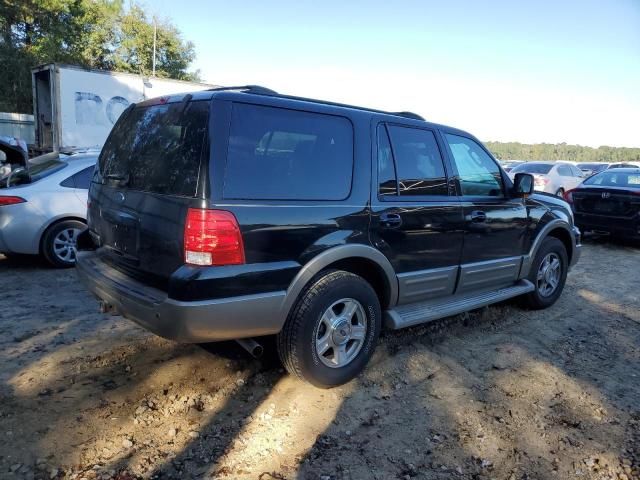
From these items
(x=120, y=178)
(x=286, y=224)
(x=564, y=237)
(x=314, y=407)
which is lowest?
(x=314, y=407)

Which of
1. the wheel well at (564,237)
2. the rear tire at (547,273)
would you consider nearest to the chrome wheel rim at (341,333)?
the rear tire at (547,273)

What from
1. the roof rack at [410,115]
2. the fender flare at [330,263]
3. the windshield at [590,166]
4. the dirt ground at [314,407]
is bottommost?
the dirt ground at [314,407]

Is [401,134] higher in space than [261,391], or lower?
higher

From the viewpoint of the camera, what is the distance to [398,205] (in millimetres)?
3615

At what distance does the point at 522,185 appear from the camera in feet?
15.2

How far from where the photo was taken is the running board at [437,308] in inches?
145

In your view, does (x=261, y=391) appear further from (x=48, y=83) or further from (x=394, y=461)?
(x=48, y=83)

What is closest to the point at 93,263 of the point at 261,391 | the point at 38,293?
the point at 261,391

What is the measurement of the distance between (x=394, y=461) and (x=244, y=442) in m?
0.82

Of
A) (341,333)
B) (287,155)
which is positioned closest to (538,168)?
(341,333)

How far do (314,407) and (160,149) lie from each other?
1.88 meters

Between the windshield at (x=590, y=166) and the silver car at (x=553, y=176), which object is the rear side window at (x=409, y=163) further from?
the windshield at (x=590, y=166)

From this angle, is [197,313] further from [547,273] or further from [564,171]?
[564,171]

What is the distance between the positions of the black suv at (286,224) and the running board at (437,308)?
0.05 ft
